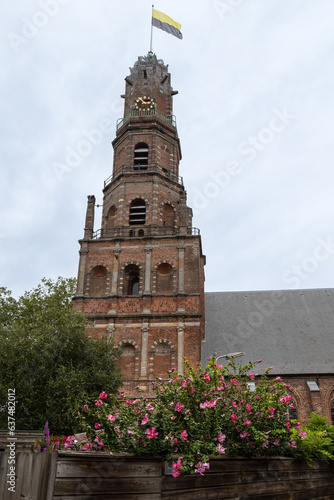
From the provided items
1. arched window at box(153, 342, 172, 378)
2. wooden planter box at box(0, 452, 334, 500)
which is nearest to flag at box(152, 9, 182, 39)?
arched window at box(153, 342, 172, 378)

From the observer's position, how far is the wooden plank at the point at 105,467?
19.9ft

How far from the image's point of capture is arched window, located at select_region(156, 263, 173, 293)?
98.7 feet

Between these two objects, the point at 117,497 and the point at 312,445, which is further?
the point at 312,445

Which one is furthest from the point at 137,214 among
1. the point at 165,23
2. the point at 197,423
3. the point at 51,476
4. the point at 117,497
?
the point at 51,476

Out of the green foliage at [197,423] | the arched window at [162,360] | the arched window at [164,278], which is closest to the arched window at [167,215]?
the arched window at [164,278]

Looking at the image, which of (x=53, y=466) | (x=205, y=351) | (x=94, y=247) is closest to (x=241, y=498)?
(x=53, y=466)

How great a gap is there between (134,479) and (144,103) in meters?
36.1

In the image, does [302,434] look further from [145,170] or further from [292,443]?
[145,170]

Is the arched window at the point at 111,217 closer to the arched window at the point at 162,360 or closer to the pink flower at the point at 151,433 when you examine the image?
the arched window at the point at 162,360

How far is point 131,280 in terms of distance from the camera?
32031 millimetres

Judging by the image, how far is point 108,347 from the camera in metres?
23.6

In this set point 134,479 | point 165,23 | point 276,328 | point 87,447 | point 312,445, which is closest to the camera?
point 134,479

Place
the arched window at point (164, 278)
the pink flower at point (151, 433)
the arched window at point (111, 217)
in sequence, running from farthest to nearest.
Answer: the arched window at point (111, 217), the arched window at point (164, 278), the pink flower at point (151, 433)

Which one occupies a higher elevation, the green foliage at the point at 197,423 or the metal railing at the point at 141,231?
the metal railing at the point at 141,231
